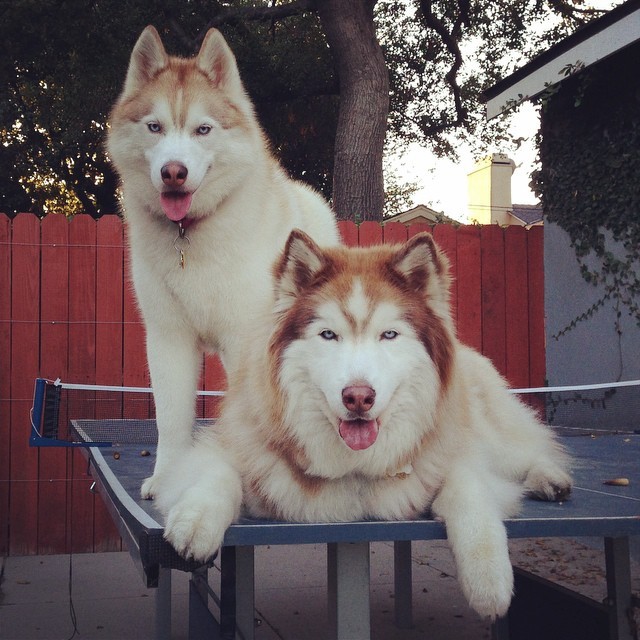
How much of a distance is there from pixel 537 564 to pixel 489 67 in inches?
468

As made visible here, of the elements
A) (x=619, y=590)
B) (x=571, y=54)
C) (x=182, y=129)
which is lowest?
(x=619, y=590)

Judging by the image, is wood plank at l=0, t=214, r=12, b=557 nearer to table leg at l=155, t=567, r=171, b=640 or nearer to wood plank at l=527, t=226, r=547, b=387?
table leg at l=155, t=567, r=171, b=640

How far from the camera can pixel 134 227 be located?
3385 mm

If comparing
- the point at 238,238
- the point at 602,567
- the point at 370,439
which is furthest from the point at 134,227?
the point at 602,567

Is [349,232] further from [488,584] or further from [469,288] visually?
[488,584]

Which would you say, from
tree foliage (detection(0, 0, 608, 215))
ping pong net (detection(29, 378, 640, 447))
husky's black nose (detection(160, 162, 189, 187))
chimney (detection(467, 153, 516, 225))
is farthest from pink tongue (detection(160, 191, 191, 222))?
chimney (detection(467, 153, 516, 225))

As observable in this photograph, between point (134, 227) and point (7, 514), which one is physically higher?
point (134, 227)

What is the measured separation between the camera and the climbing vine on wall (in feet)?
22.5

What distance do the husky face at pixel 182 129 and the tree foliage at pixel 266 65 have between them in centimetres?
946

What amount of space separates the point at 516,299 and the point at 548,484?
197 inches

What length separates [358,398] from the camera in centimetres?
204

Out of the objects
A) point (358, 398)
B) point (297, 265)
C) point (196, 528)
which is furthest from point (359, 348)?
point (196, 528)

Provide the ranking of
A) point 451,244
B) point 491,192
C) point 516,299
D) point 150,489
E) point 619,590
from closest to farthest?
Result: point 619,590 → point 150,489 → point 451,244 → point 516,299 → point 491,192

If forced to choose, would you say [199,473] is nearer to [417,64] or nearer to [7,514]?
[7,514]
